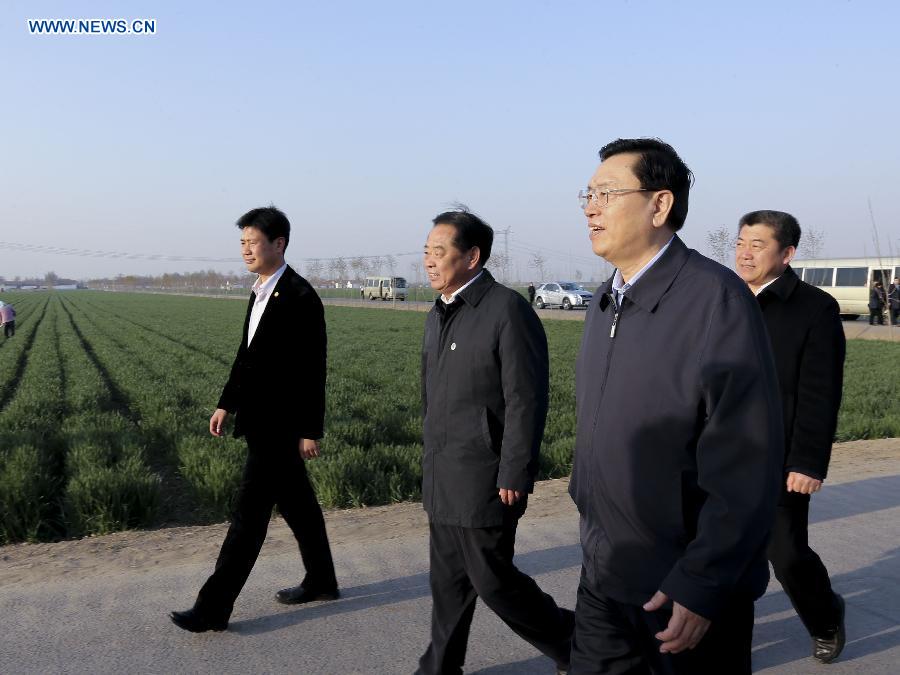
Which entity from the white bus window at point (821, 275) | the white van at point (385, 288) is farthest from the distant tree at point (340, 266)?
the white bus window at point (821, 275)

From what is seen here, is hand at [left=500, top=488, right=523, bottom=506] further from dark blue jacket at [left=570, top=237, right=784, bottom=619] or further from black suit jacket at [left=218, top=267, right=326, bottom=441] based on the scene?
black suit jacket at [left=218, top=267, right=326, bottom=441]

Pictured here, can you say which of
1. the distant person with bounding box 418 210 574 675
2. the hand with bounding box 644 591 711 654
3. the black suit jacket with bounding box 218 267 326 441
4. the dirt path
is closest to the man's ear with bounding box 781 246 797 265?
the distant person with bounding box 418 210 574 675

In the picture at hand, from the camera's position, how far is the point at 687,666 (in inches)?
76.2

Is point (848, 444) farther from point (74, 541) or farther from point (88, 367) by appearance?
point (88, 367)

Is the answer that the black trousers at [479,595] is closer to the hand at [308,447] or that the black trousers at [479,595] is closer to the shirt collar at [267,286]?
the hand at [308,447]

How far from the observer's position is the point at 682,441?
1.85 meters

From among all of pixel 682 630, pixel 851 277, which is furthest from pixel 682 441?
pixel 851 277

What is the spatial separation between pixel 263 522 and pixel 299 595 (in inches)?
18.5

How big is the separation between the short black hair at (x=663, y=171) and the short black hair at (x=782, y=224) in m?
1.43

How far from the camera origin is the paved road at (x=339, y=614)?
3295mm

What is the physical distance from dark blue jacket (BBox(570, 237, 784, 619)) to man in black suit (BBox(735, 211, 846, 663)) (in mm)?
1343

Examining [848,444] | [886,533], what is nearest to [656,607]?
[886,533]

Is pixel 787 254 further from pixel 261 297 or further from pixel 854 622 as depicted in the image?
pixel 261 297

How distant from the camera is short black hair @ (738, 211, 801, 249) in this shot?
10.8 ft
